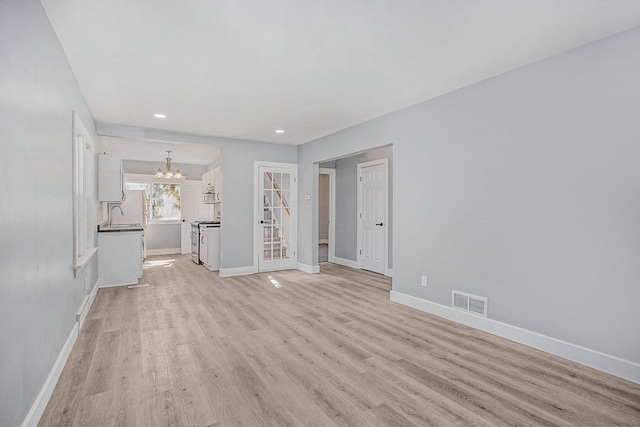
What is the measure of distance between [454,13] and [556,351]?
286 cm

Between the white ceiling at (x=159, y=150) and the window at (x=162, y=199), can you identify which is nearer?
the white ceiling at (x=159, y=150)

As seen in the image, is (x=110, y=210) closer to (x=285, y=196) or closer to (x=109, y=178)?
(x=109, y=178)

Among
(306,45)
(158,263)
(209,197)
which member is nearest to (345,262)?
(209,197)

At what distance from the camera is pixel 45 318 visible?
7.11 feet

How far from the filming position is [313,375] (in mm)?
2463

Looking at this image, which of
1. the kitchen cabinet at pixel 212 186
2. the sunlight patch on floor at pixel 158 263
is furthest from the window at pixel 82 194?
the kitchen cabinet at pixel 212 186

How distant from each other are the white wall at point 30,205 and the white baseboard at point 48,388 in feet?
0.14

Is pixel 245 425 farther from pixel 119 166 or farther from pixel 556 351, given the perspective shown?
pixel 119 166

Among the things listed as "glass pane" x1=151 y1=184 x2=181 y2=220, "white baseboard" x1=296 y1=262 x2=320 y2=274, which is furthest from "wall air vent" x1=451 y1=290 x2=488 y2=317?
"glass pane" x1=151 y1=184 x2=181 y2=220

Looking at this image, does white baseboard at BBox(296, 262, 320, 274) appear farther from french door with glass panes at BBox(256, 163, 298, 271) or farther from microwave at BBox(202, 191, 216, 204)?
microwave at BBox(202, 191, 216, 204)

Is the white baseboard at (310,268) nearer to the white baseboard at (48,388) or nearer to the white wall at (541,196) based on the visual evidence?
the white wall at (541,196)

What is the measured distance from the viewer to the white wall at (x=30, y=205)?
5.07 feet

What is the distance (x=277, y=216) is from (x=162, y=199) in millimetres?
4290

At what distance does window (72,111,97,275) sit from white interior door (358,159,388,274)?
15.3 ft
